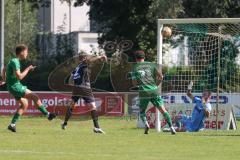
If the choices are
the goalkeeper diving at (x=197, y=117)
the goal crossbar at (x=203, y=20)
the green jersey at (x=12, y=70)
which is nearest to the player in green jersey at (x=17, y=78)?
the green jersey at (x=12, y=70)

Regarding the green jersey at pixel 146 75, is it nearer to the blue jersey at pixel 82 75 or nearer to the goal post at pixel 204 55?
the blue jersey at pixel 82 75

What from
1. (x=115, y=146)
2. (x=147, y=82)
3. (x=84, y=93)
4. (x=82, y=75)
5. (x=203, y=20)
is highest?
(x=203, y=20)

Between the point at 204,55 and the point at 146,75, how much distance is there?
5.43m

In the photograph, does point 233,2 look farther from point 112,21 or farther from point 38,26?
point 38,26

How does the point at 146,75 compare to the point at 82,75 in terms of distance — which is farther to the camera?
the point at 82,75

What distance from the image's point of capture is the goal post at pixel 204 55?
23.2 metres

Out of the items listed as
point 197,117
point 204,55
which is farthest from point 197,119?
point 204,55

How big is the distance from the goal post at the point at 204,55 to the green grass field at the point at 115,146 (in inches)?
143

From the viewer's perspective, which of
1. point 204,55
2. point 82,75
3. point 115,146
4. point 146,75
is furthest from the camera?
point 204,55

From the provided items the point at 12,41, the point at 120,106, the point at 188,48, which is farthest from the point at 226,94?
the point at 12,41

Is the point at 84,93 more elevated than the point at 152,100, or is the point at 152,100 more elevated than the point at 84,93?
the point at 84,93

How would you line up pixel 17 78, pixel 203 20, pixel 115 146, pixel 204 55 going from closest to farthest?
pixel 115 146
pixel 17 78
pixel 203 20
pixel 204 55

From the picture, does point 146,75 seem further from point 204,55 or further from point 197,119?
point 204,55

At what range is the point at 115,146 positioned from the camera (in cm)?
1708
